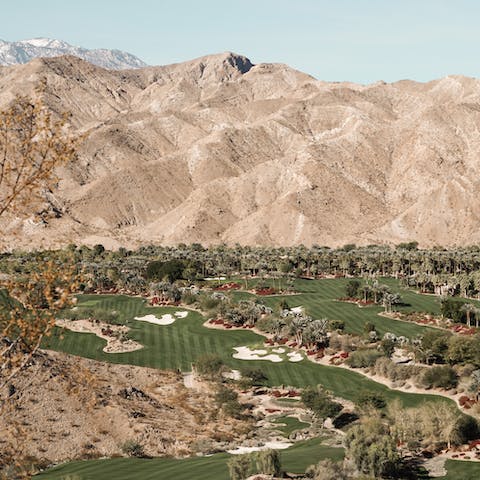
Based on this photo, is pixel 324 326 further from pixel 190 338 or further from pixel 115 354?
pixel 115 354

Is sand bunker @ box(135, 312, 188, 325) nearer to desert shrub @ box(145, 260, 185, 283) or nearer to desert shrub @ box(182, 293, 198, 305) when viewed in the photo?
desert shrub @ box(182, 293, 198, 305)

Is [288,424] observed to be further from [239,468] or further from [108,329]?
[108,329]

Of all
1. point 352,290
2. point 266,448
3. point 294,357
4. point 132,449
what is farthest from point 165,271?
point 266,448

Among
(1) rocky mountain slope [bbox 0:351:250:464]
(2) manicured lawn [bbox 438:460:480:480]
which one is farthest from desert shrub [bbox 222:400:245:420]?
(2) manicured lawn [bbox 438:460:480:480]

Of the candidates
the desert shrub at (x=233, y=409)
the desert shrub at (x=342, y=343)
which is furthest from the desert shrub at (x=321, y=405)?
the desert shrub at (x=342, y=343)

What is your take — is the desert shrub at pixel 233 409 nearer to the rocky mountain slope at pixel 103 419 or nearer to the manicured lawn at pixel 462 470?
the rocky mountain slope at pixel 103 419

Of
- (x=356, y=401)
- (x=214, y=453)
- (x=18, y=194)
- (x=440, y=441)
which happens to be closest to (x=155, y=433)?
(x=214, y=453)
